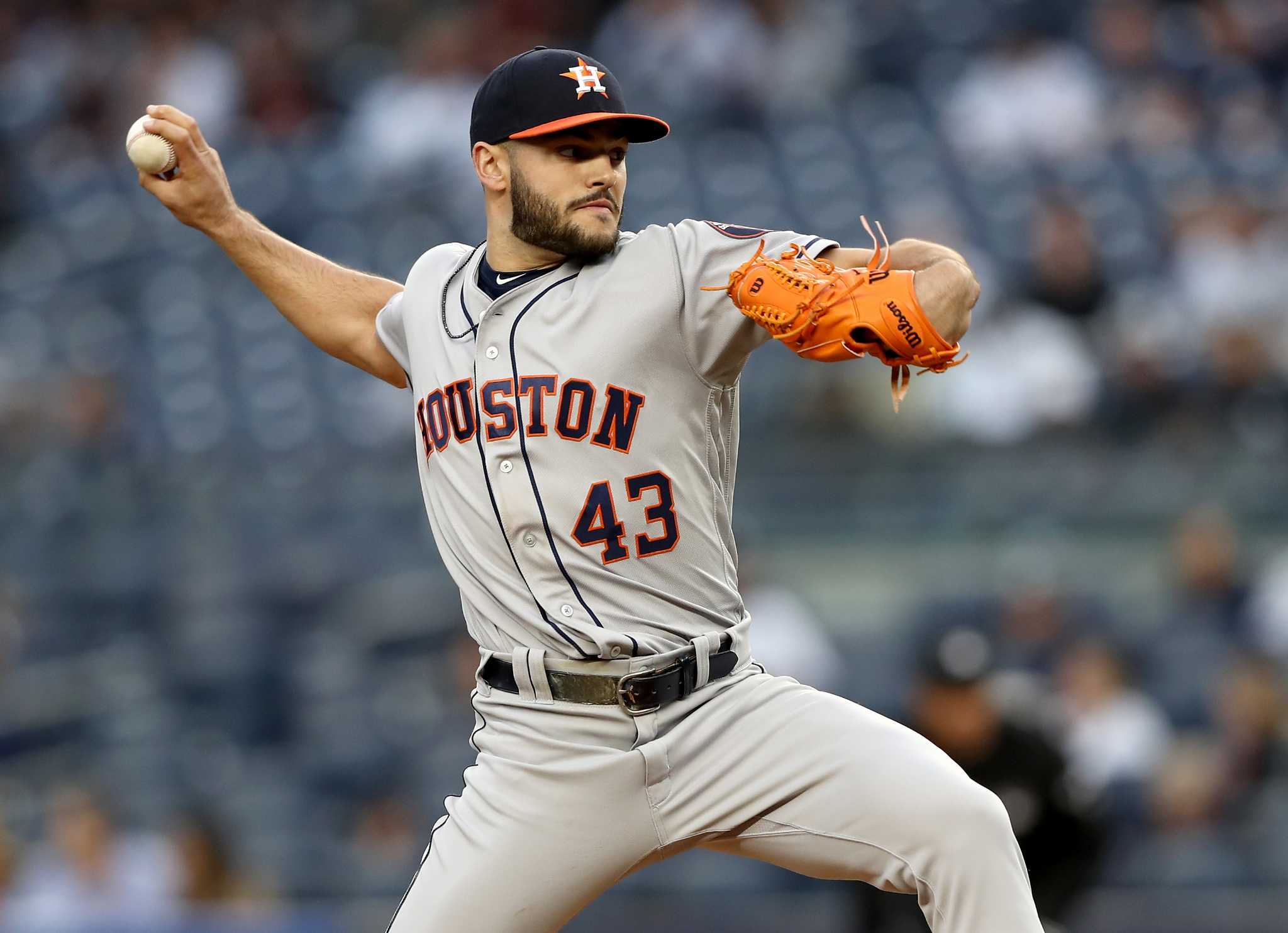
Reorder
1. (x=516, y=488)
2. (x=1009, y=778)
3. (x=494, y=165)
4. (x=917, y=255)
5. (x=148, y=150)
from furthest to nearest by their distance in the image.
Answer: (x=1009, y=778) → (x=148, y=150) → (x=494, y=165) → (x=516, y=488) → (x=917, y=255)

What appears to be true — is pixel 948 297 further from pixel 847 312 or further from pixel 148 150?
pixel 148 150

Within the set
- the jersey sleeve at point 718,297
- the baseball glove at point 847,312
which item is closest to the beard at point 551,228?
the jersey sleeve at point 718,297

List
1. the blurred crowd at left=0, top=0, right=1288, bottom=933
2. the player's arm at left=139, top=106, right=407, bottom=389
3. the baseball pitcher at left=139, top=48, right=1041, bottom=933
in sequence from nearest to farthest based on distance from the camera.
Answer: the baseball pitcher at left=139, top=48, right=1041, bottom=933
the player's arm at left=139, top=106, right=407, bottom=389
the blurred crowd at left=0, top=0, right=1288, bottom=933

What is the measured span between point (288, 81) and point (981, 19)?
13.2ft

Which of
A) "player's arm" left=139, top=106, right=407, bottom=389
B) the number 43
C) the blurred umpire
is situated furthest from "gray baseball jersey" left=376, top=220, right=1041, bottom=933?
the blurred umpire

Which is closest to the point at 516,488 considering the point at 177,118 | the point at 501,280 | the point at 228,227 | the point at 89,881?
the point at 501,280

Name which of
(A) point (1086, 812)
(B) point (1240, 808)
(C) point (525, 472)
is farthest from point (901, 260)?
(B) point (1240, 808)

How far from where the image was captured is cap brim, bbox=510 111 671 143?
2910 mm

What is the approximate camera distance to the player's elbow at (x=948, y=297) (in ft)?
8.84

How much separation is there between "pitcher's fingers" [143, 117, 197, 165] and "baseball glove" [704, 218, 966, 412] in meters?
1.14

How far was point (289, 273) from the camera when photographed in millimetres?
3365

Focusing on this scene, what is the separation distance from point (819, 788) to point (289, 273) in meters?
1.40

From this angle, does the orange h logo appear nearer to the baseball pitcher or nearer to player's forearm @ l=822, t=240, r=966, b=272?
the baseball pitcher

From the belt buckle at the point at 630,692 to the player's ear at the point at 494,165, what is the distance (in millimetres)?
870
